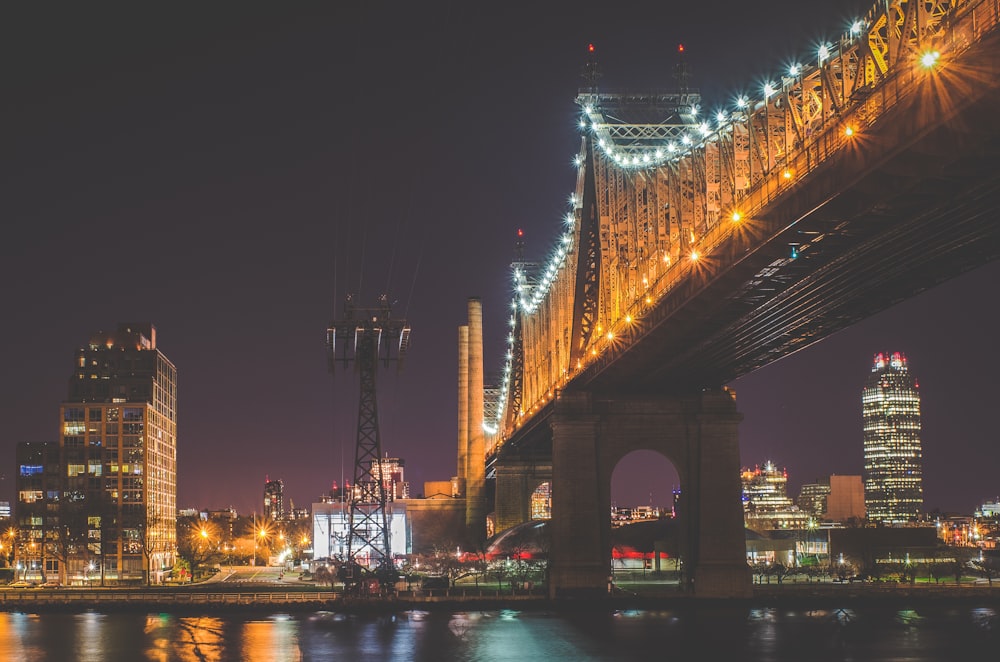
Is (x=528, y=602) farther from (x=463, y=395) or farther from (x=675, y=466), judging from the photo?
(x=463, y=395)

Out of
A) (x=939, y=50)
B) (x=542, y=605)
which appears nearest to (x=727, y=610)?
(x=542, y=605)

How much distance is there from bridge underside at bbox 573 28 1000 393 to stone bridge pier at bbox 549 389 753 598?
766cm

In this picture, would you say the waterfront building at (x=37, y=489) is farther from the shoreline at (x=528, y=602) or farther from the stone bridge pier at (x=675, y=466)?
the stone bridge pier at (x=675, y=466)

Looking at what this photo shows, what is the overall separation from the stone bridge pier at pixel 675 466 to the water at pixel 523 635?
3.19 m

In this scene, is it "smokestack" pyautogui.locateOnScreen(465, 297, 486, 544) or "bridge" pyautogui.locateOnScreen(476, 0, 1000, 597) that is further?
"smokestack" pyautogui.locateOnScreen(465, 297, 486, 544)

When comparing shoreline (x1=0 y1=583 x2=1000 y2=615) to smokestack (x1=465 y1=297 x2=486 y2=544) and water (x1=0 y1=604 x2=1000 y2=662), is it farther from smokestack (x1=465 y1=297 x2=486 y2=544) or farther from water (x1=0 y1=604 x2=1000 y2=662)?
smokestack (x1=465 y1=297 x2=486 y2=544)

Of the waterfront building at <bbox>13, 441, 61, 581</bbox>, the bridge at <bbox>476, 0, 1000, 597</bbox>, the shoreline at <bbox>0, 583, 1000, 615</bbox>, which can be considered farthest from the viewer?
the waterfront building at <bbox>13, 441, 61, 581</bbox>

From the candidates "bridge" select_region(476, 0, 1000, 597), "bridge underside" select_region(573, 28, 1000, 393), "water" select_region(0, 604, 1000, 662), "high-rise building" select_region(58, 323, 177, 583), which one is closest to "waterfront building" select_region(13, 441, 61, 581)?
"high-rise building" select_region(58, 323, 177, 583)

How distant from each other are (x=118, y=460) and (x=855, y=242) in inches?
5530

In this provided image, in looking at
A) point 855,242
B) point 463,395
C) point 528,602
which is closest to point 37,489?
point 463,395

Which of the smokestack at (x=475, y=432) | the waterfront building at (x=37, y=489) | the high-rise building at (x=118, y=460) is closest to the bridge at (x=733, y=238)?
the smokestack at (x=475, y=432)

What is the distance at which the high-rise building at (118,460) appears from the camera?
15625 cm

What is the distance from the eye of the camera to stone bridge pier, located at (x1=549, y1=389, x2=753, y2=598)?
240 feet

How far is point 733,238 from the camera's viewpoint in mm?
46406
